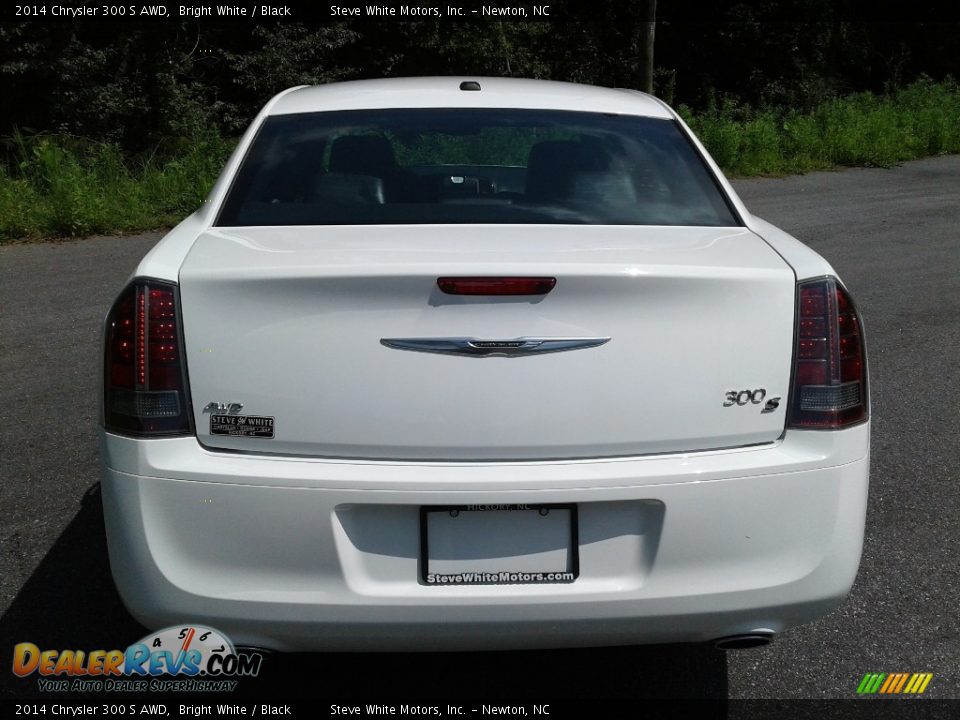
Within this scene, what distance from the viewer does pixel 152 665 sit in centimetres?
250

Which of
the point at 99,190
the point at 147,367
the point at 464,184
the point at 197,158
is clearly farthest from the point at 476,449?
the point at 197,158

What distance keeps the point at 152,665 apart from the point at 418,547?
0.85 meters

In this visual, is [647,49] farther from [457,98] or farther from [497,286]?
[497,286]

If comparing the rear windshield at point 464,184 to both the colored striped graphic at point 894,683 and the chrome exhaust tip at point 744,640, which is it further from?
the colored striped graphic at point 894,683

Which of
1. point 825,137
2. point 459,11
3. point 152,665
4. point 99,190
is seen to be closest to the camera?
point 152,665

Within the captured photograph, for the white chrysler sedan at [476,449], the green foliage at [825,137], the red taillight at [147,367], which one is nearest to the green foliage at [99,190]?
the green foliage at [825,137]

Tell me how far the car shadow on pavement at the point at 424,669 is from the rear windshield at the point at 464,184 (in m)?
1.24

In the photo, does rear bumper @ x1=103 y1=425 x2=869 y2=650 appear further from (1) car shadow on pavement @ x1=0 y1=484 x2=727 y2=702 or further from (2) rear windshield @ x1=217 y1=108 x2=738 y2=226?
(2) rear windshield @ x1=217 y1=108 x2=738 y2=226

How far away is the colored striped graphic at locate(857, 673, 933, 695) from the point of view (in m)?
2.71

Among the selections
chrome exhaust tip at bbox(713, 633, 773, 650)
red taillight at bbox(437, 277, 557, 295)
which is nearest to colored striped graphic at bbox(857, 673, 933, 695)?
chrome exhaust tip at bbox(713, 633, 773, 650)

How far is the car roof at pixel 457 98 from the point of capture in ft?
10.7

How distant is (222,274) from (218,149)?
1217 centimetres

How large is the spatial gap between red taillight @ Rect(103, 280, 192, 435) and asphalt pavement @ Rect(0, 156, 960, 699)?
0.93 metres

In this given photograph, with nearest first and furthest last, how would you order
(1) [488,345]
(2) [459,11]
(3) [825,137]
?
(1) [488,345], (3) [825,137], (2) [459,11]
